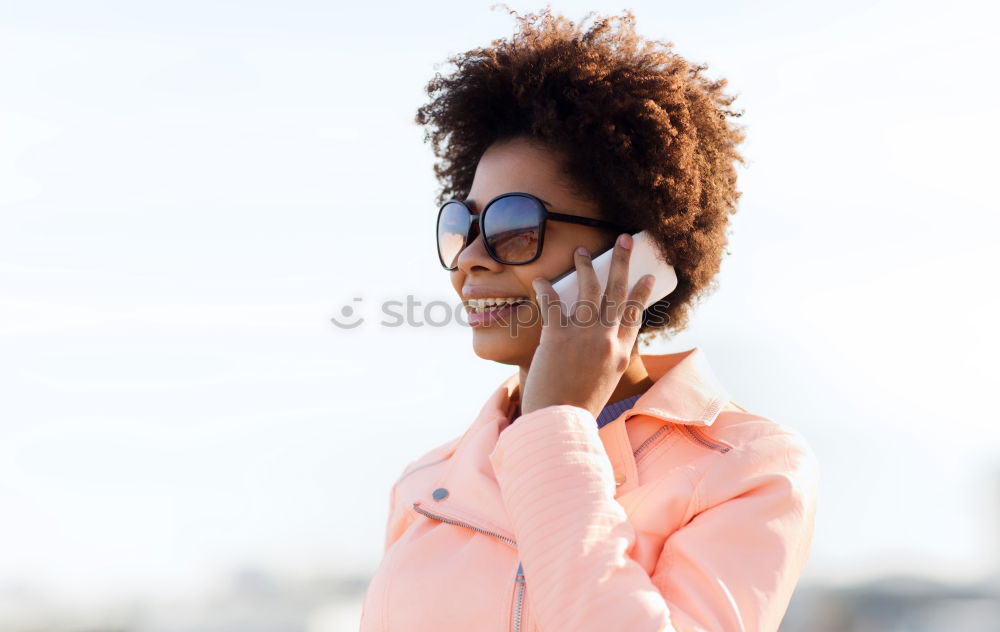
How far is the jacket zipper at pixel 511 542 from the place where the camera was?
9.62 ft

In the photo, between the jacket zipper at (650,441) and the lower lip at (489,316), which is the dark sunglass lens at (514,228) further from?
the jacket zipper at (650,441)

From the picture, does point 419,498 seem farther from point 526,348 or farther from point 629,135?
point 629,135

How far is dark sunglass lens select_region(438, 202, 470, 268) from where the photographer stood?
3.69 m

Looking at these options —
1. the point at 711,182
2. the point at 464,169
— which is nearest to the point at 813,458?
the point at 711,182

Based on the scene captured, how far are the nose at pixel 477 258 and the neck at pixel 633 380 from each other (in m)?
0.39

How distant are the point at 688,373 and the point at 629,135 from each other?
2.76ft

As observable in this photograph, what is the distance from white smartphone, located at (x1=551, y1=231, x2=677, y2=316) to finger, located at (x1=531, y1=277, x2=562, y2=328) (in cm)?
4

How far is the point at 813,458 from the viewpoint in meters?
3.20

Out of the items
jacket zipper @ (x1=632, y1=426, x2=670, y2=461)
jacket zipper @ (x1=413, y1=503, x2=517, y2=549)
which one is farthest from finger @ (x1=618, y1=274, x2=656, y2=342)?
jacket zipper @ (x1=413, y1=503, x2=517, y2=549)

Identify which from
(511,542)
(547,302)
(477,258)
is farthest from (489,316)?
(511,542)

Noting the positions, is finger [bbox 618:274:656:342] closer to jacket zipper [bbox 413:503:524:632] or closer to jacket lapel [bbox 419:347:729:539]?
jacket lapel [bbox 419:347:729:539]

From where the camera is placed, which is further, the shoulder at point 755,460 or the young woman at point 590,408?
the shoulder at point 755,460

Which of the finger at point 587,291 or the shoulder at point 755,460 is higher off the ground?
the finger at point 587,291

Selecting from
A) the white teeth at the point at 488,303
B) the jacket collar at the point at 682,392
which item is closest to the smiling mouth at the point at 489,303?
the white teeth at the point at 488,303
